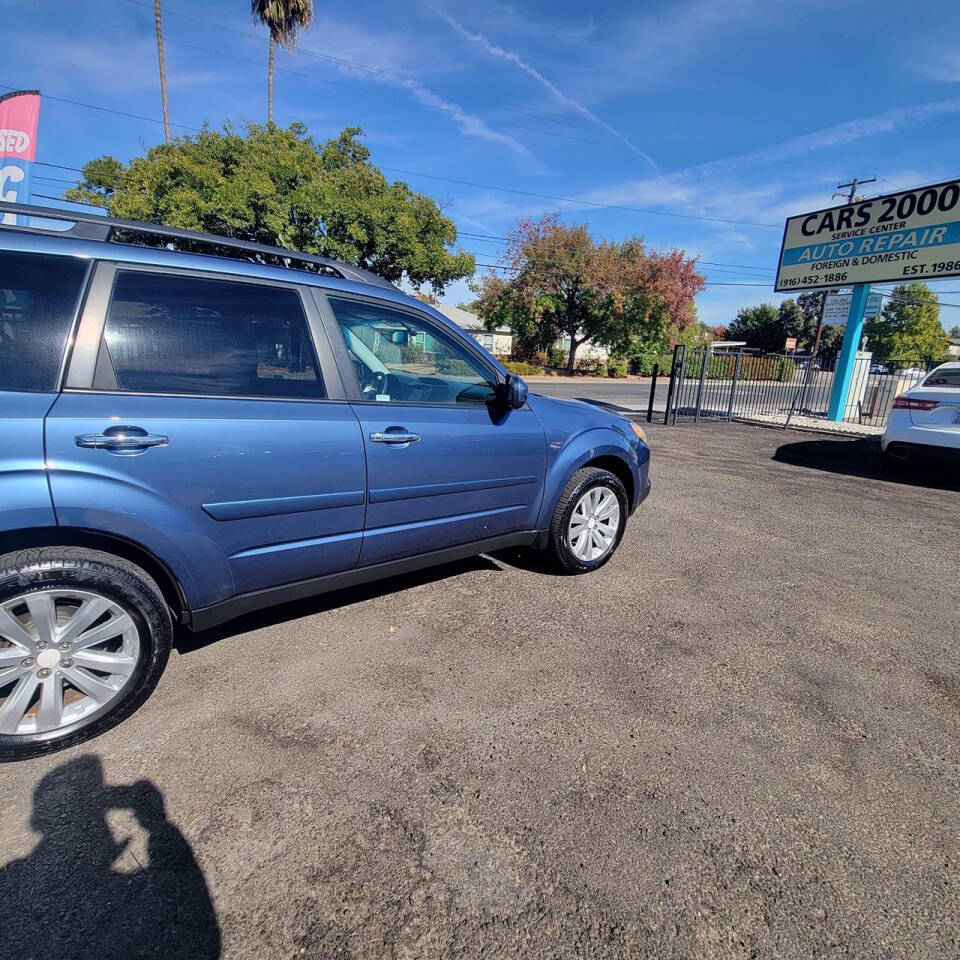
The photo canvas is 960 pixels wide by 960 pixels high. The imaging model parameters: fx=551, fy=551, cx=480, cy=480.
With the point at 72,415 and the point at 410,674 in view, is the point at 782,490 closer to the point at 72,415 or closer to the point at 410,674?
the point at 410,674

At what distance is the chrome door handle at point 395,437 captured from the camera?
8.57 feet

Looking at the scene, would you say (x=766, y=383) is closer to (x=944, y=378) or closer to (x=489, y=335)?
(x=944, y=378)

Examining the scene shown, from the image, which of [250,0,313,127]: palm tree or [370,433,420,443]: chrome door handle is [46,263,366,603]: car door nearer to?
[370,433,420,443]: chrome door handle

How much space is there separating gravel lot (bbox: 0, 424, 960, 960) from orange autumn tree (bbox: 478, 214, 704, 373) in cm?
3320

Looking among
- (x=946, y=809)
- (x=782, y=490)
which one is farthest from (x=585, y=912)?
(x=782, y=490)

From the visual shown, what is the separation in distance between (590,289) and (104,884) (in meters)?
35.8

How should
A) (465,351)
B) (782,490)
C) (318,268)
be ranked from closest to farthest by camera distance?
(318,268), (465,351), (782,490)

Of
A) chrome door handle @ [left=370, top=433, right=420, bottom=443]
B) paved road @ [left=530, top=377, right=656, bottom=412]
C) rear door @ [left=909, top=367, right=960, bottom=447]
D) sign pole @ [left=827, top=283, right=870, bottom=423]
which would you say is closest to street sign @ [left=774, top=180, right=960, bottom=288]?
sign pole @ [left=827, top=283, right=870, bottom=423]

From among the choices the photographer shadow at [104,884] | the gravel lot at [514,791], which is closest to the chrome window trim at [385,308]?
the gravel lot at [514,791]

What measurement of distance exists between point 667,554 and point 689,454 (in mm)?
5010

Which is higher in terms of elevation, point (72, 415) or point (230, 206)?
point (230, 206)

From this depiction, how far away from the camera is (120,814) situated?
6.03 feet

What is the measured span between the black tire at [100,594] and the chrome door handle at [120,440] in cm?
40

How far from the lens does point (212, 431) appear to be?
219 centimetres
